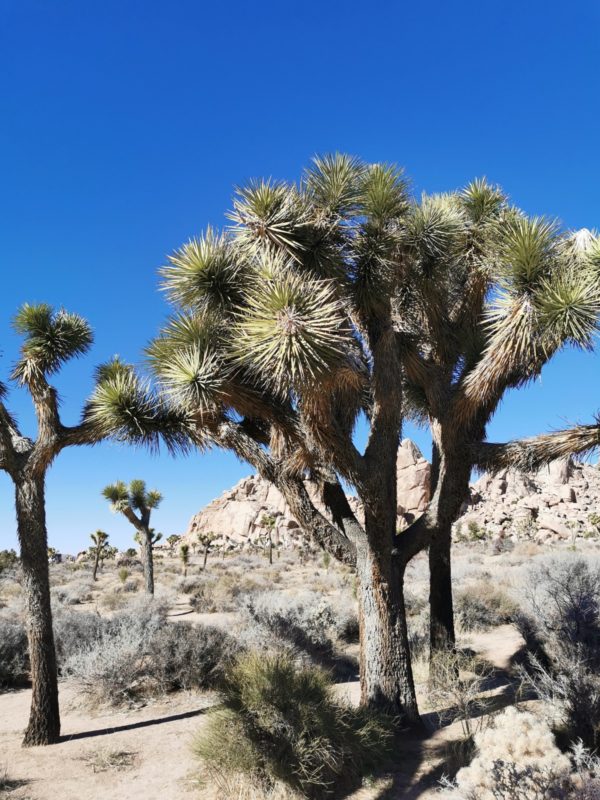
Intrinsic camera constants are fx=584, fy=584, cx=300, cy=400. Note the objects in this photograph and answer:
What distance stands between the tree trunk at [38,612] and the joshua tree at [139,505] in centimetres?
1310

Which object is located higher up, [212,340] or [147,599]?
[212,340]

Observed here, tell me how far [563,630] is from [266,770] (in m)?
5.54

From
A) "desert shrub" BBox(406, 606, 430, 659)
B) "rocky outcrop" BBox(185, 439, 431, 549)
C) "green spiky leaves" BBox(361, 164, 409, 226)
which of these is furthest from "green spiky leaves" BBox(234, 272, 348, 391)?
"rocky outcrop" BBox(185, 439, 431, 549)

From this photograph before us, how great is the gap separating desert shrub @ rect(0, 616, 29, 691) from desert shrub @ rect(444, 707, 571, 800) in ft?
29.8

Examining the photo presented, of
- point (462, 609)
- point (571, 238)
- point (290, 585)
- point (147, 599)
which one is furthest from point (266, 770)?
point (290, 585)

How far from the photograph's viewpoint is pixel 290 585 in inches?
946

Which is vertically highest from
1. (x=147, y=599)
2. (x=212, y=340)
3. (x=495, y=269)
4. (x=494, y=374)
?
(x=495, y=269)

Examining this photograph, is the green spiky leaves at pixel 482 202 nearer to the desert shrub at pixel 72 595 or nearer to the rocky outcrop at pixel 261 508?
the desert shrub at pixel 72 595

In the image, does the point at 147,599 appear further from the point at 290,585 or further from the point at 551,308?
the point at 551,308

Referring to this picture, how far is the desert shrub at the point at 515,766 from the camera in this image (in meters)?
4.08

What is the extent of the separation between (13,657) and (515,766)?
992 cm

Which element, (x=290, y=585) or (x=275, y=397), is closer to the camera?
(x=275, y=397)

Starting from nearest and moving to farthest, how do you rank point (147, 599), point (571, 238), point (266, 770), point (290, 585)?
1. point (266, 770)
2. point (571, 238)
3. point (147, 599)
4. point (290, 585)

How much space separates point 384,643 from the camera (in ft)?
23.8
